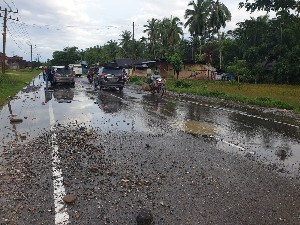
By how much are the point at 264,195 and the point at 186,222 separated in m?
1.69

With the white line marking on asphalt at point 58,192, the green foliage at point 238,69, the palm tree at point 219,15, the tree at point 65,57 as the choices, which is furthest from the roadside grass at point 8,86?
the tree at point 65,57

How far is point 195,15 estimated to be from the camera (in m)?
69.4

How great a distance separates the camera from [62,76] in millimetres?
31219

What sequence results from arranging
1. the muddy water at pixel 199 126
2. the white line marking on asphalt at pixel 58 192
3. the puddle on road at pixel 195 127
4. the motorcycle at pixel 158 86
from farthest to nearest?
the motorcycle at pixel 158 86
the puddle on road at pixel 195 127
the muddy water at pixel 199 126
the white line marking on asphalt at pixel 58 192

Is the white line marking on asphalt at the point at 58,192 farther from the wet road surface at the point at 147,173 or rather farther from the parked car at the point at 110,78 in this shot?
the parked car at the point at 110,78

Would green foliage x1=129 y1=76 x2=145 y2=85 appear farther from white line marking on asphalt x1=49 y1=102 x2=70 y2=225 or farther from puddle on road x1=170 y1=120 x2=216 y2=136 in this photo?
white line marking on asphalt x1=49 y1=102 x2=70 y2=225

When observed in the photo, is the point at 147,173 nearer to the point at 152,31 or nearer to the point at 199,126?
the point at 199,126

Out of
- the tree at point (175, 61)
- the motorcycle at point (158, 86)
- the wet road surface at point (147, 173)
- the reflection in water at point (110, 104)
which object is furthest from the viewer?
the tree at point (175, 61)

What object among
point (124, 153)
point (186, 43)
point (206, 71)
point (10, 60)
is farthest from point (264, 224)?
point (10, 60)

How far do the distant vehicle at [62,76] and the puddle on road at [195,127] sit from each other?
21185 mm

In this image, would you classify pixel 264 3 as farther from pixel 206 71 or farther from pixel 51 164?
pixel 51 164

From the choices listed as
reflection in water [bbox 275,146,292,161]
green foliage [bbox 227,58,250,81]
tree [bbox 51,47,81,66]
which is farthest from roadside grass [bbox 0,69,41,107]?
tree [bbox 51,47,81,66]

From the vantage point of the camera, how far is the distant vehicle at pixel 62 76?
31.1 meters

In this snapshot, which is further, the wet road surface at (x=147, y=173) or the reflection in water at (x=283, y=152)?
the reflection in water at (x=283, y=152)
